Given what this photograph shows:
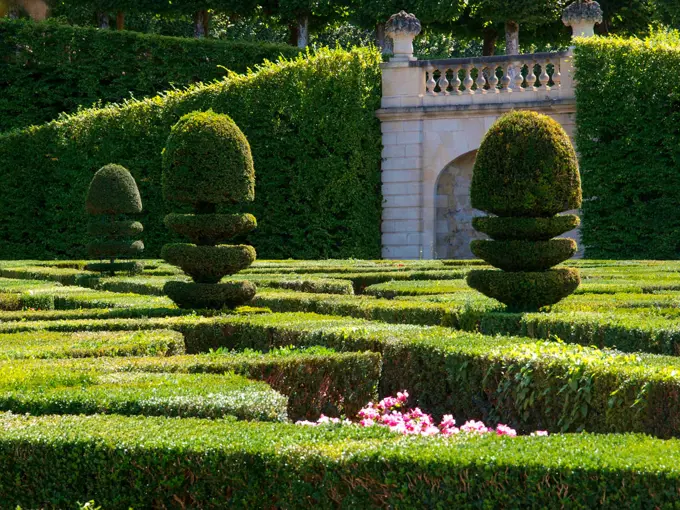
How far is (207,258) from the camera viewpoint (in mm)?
11430

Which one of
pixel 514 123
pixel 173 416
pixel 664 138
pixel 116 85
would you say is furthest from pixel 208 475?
pixel 116 85

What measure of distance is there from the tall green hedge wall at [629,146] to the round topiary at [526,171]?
12759mm

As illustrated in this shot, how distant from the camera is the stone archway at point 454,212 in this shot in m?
25.2

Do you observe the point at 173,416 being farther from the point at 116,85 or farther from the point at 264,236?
the point at 116,85

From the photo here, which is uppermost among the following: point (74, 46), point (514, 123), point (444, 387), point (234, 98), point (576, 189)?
A: point (74, 46)

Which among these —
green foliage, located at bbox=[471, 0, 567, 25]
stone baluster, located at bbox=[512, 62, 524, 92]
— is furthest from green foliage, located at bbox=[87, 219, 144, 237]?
green foliage, located at bbox=[471, 0, 567, 25]

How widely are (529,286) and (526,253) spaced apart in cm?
35

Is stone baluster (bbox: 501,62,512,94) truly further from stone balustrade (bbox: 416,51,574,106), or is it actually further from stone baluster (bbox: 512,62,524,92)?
stone baluster (bbox: 512,62,524,92)

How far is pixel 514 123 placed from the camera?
1017 centimetres

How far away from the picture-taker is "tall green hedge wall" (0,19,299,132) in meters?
29.6

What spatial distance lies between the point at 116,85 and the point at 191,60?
7.73 feet

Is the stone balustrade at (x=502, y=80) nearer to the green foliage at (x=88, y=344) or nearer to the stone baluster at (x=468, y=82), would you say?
the stone baluster at (x=468, y=82)

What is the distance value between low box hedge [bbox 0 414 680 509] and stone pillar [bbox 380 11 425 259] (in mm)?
19595

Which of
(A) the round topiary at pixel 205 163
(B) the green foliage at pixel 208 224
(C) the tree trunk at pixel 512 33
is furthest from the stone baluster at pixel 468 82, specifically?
(B) the green foliage at pixel 208 224
